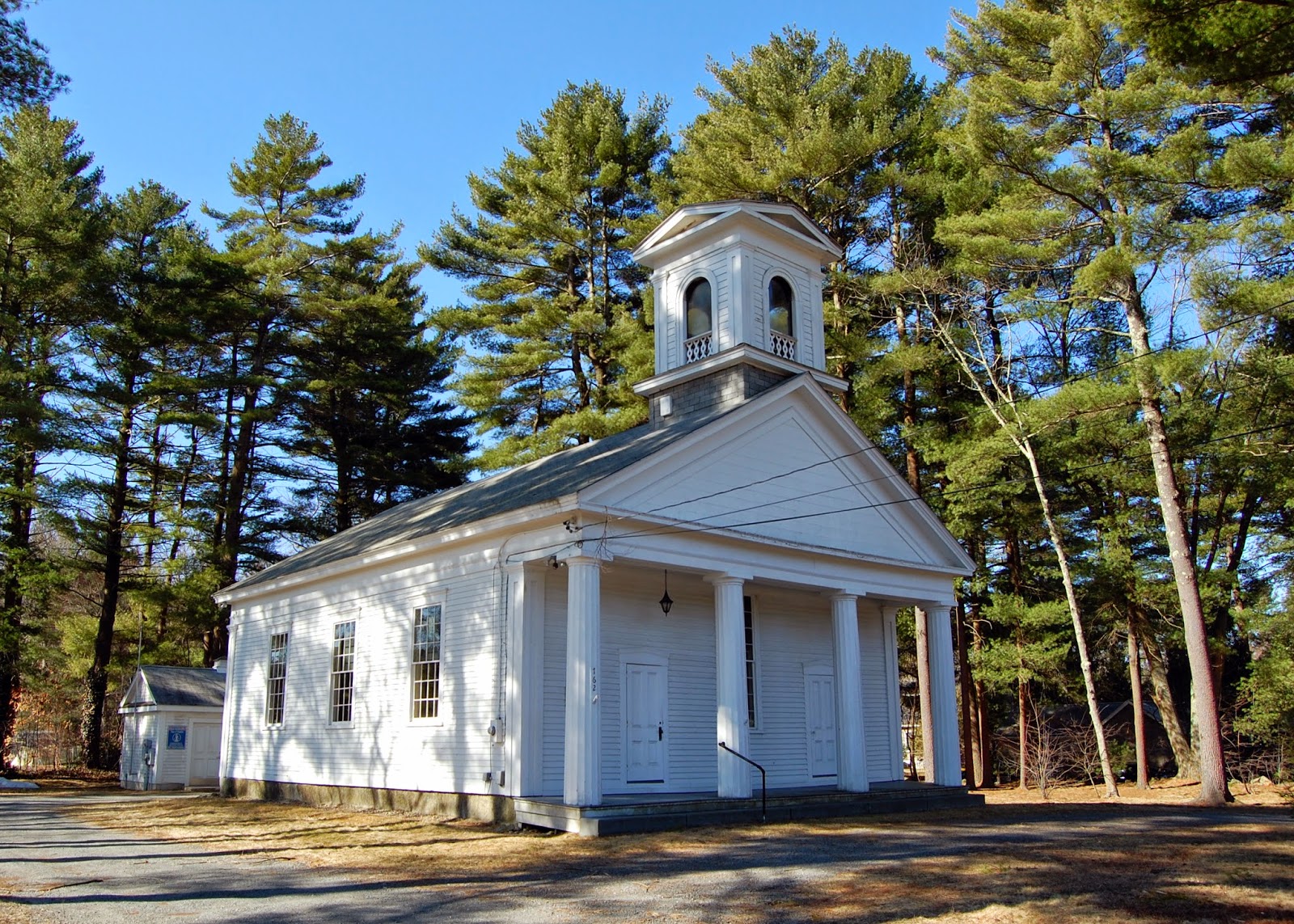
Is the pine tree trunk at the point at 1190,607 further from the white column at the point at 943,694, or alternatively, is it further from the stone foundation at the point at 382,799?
the stone foundation at the point at 382,799

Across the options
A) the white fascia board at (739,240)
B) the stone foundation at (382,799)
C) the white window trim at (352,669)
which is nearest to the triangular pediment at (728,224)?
the white fascia board at (739,240)

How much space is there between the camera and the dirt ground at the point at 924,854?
759 centimetres

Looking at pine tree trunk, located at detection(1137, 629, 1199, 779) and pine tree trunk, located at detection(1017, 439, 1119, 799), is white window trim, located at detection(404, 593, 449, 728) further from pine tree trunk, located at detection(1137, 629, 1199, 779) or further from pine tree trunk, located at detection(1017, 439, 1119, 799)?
pine tree trunk, located at detection(1137, 629, 1199, 779)

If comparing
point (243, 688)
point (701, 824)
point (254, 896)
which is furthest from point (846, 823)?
point (243, 688)

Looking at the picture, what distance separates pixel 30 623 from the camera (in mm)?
36500

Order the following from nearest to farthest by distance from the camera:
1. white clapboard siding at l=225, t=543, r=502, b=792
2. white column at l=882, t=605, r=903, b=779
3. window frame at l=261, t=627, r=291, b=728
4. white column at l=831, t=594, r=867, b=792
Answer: white clapboard siding at l=225, t=543, r=502, b=792 → white column at l=831, t=594, r=867, b=792 → white column at l=882, t=605, r=903, b=779 → window frame at l=261, t=627, r=291, b=728

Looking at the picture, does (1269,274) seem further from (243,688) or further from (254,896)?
(243,688)

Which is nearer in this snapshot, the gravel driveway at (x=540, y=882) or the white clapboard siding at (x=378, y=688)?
the gravel driveway at (x=540, y=882)

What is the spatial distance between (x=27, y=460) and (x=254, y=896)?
27.7 metres

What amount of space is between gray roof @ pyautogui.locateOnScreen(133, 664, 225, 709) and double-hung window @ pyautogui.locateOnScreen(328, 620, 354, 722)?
9491 mm

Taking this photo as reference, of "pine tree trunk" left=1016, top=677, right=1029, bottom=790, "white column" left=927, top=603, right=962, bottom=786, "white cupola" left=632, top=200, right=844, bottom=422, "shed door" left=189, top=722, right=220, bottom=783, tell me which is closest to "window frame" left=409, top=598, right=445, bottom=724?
"white cupola" left=632, top=200, right=844, bottom=422

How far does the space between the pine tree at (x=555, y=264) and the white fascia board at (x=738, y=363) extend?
13116 millimetres

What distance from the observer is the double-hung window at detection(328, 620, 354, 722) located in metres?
18.2

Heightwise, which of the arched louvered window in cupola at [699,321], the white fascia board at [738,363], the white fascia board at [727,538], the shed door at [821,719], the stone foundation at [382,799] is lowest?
the stone foundation at [382,799]
